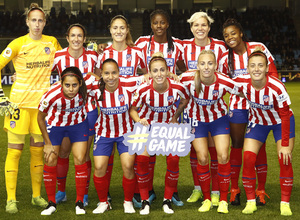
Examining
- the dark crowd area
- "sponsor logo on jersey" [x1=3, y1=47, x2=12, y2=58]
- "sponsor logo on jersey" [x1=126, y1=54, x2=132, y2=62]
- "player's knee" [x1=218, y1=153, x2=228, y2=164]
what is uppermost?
the dark crowd area

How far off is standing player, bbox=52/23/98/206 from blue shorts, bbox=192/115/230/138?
102 centimetres

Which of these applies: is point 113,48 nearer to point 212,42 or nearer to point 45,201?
point 212,42

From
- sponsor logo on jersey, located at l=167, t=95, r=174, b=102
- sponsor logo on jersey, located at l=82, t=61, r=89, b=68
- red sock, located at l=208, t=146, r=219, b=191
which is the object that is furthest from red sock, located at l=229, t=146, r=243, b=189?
sponsor logo on jersey, located at l=82, t=61, r=89, b=68

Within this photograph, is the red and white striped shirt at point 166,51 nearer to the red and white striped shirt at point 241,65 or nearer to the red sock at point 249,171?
the red and white striped shirt at point 241,65

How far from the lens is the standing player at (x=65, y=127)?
13.0 ft

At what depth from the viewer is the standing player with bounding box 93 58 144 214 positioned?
405 centimetres

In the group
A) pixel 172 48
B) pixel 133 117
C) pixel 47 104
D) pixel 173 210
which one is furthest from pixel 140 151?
pixel 172 48

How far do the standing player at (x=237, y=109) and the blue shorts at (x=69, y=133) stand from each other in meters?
1.43

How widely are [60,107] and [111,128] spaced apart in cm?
50

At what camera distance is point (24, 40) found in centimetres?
428

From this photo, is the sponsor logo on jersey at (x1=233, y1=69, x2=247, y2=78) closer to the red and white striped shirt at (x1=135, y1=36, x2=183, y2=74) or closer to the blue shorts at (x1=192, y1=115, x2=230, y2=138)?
the blue shorts at (x1=192, y1=115, x2=230, y2=138)

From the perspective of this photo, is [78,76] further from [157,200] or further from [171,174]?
[157,200]

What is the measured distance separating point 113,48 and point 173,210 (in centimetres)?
171

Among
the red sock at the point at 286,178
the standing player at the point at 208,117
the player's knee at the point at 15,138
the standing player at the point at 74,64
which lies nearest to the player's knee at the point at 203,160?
the standing player at the point at 208,117
